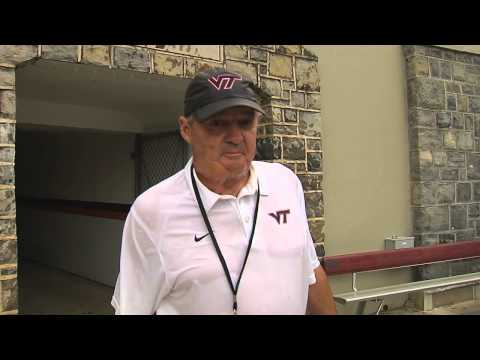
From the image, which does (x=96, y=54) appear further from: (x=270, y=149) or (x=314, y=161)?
(x=314, y=161)

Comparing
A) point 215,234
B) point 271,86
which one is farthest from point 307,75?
point 215,234

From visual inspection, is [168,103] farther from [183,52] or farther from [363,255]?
[363,255]

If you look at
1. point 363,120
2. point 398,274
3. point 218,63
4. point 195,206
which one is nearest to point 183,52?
point 218,63

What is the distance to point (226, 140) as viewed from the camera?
143 cm

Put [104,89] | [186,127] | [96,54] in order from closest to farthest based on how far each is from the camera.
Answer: [186,127]
[96,54]
[104,89]

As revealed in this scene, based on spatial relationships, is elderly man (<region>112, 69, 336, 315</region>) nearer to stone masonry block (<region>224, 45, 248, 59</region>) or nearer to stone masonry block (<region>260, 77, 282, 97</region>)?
stone masonry block (<region>224, 45, 248, 59</region>)

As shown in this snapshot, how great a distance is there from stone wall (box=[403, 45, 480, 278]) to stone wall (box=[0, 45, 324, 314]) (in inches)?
53.3

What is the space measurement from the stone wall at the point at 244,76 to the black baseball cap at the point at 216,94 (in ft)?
6.48

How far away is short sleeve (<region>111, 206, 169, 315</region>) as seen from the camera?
56.0 inches

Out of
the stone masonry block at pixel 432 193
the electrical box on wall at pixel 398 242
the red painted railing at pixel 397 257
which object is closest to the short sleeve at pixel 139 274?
the red painted railing at pixel 397 257

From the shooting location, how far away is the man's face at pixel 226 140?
143 cm

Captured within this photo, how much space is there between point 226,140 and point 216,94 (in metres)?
0.14

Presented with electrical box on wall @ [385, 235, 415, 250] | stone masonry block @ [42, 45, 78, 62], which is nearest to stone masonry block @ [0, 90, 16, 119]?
stone masonry block @ [42, 45, 78, 62]

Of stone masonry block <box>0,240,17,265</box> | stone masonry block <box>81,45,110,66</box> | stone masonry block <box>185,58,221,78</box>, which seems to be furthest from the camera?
stone masonry block <box>185,58,221,78</box>
